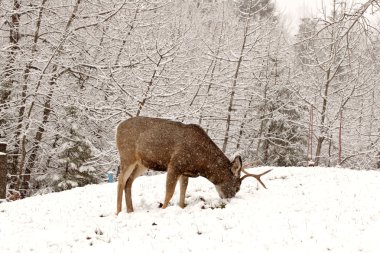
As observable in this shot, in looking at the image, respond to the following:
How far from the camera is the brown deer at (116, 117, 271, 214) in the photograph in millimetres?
9320

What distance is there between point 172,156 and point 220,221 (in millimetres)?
1908

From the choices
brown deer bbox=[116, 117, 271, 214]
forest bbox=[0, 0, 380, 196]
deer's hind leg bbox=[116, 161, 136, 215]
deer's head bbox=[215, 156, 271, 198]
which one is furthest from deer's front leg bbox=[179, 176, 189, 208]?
forest bbox=[0, 0, 380, 196]

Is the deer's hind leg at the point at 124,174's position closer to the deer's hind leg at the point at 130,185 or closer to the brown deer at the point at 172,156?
the brown deer at the point at 172,156

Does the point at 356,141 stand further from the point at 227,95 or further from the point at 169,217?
the point at 169,217

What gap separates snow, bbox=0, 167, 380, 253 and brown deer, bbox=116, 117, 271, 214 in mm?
480

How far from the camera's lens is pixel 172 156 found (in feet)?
30.5

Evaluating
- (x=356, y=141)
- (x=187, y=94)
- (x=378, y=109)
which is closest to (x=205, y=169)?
(x=187, y=94)

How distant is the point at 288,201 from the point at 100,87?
13.9m

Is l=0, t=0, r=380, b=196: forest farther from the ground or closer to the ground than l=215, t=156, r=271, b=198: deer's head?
farther from the ground

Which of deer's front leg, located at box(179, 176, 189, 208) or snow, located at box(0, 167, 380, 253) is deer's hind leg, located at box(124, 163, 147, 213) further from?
deer's front leg, located at box(179, 176, 189, 208)

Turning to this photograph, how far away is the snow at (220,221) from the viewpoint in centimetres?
670

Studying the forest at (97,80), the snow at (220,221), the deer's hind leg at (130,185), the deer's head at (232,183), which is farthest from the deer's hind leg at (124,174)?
the forest at (97,80)

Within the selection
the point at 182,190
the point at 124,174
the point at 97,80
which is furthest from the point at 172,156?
the point at 97,80

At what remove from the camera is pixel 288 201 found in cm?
902
